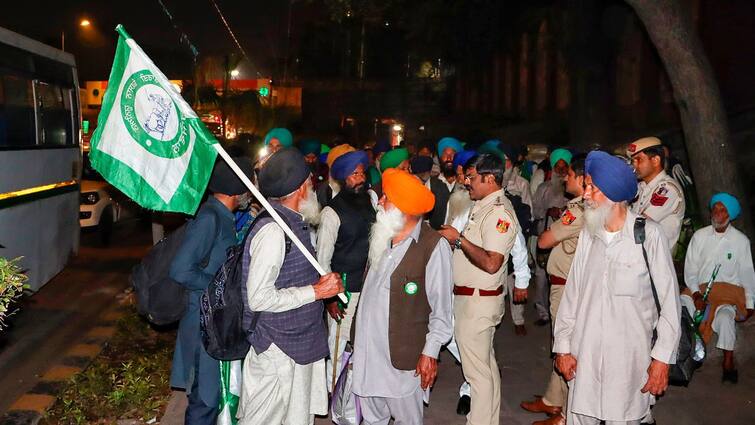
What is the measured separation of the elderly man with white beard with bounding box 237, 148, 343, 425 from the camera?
400 centimetres

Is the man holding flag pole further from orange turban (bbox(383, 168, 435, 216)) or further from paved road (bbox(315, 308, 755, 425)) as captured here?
paved road (bbox(315, 308, 755, 425))

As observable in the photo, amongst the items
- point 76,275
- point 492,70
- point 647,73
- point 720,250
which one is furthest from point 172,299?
point 492,70

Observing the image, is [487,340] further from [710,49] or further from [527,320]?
[710,49]

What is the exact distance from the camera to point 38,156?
31.4 feet

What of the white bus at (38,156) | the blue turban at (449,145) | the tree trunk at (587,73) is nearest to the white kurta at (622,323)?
the blue turban at (449,145)

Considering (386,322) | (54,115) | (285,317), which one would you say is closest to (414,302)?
(386,322)

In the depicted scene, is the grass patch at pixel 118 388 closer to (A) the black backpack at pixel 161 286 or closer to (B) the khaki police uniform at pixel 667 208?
(A) the black backpack at pixel 161 286

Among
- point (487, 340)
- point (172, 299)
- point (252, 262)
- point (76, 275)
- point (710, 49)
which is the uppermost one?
point (710, 49)

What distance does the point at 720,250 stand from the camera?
6602 millimetres

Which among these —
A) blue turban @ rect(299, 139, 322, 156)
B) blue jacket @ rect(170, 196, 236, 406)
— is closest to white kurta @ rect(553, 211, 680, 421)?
blue jacket @ rect(170, 196, 236, 406)

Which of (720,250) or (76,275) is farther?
(76,275)

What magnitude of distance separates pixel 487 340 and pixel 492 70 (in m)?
35.6

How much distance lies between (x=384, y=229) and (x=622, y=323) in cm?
142

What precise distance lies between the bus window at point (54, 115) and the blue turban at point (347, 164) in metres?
5.56
